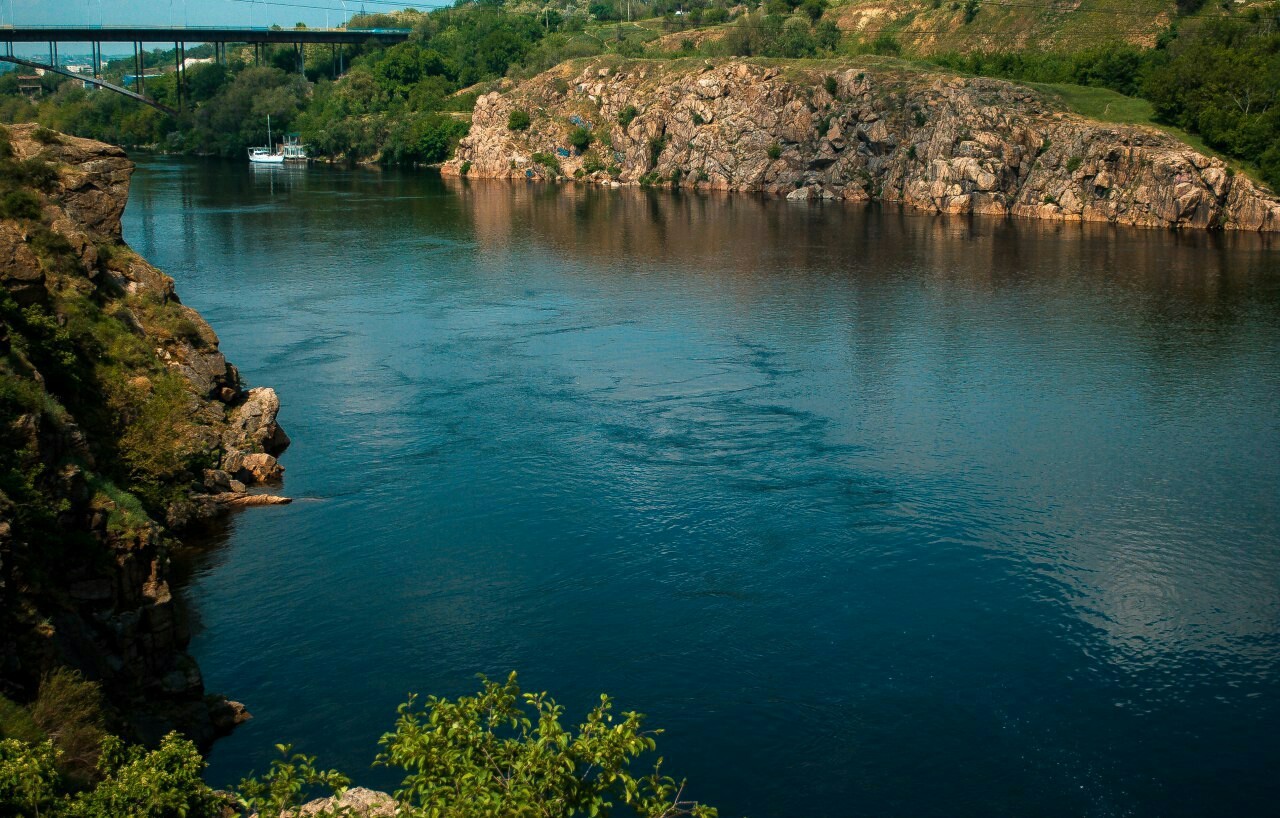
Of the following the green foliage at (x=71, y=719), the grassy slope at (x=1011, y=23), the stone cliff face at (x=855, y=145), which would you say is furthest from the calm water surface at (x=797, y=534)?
the grassy slope at (x=1011, y=23)

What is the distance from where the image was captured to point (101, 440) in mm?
36656

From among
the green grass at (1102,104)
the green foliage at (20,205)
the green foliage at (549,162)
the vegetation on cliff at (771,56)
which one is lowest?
the green foliage at (20,205)

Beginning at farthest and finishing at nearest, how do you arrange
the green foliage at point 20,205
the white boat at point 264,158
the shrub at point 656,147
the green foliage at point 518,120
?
the white boat at point 264,158 → the green foliage at point 518,120 → the shrub at point 656,147 → the green foliage at point 20,205

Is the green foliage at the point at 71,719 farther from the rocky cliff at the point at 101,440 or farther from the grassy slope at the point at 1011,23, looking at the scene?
the grassy slope at the point at 1011,23

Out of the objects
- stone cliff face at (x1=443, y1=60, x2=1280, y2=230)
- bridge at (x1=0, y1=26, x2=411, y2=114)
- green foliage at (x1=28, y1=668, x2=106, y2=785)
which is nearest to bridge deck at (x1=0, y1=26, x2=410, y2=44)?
bridge at (x1=0, y1=26, x2=411, y2=114)

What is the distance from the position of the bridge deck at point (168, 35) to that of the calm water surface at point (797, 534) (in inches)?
4865

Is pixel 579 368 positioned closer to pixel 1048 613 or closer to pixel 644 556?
pixel 644 556

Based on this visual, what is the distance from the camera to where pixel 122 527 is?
92.8 feet

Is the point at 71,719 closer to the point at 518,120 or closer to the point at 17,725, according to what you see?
the point at 17,725

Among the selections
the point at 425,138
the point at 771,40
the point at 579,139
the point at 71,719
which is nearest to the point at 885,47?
the point at 771,40

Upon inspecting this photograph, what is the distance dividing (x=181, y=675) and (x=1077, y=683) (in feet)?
70.3

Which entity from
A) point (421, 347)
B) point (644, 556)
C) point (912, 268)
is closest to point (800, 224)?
point (912, 268)

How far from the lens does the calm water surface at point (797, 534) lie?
27.3m

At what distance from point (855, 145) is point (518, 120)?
46984 mm
